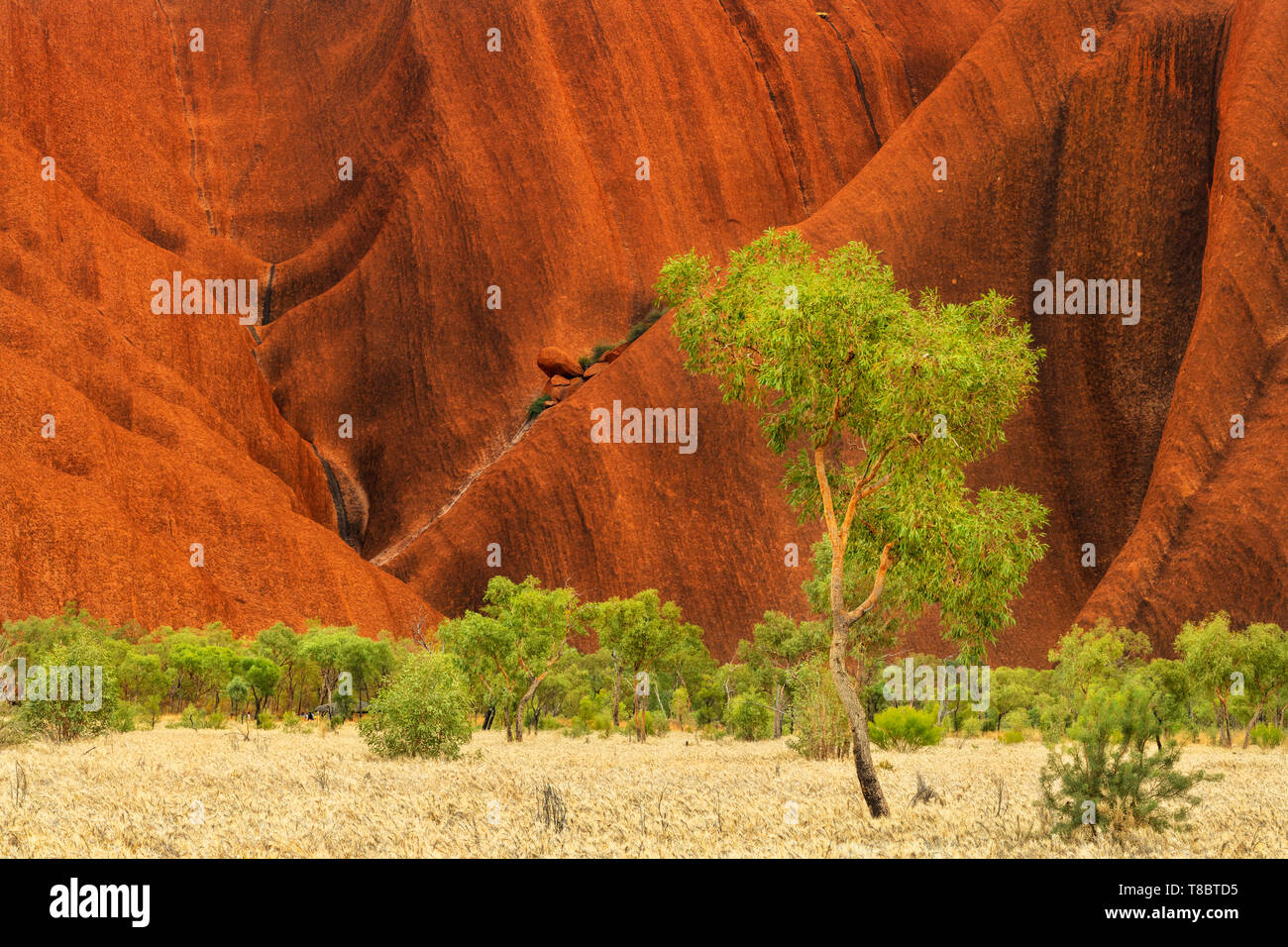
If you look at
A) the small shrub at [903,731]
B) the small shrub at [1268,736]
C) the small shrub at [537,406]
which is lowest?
the small shrub at [1268,736]

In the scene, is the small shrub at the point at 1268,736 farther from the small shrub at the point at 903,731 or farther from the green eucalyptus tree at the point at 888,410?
the green eucalyptus tree at the point at 888,410

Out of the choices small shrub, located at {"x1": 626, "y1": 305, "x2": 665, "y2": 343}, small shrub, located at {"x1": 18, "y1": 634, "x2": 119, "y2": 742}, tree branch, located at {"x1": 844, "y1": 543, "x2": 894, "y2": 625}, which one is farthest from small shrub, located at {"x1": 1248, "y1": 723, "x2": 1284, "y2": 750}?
small shrub, located at {"x1": 626, "y1": 305, "x2": 665, "y2": 343}

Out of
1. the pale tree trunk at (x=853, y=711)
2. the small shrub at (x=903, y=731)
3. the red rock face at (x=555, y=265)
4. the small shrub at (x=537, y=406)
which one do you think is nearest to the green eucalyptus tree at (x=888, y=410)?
the pale tree trunk at (x=853, y=711)

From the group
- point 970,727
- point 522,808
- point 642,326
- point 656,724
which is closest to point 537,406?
point 642,326

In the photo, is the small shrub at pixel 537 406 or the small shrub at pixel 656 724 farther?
the small shrub at pixel 537 406

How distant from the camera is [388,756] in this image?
22.9 m

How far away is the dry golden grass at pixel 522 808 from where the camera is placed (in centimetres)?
1130

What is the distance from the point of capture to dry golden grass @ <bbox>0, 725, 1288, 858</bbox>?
11.3m

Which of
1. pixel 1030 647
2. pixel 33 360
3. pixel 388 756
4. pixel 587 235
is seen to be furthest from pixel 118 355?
pixel 1030 647

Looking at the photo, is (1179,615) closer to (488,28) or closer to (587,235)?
(587,235)

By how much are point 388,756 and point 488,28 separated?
68.7m

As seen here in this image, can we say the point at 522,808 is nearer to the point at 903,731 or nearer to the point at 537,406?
the point at 903,731

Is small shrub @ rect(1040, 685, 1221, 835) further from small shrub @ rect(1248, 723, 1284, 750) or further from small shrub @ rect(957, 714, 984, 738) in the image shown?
small shrub @ rect(957, 714, 984, 738)

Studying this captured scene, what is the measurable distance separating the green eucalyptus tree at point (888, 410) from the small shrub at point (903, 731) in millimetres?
12960
